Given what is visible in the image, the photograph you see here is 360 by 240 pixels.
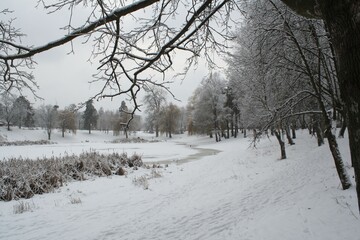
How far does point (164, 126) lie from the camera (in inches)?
2498

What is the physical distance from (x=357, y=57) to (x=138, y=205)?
7.06 metres

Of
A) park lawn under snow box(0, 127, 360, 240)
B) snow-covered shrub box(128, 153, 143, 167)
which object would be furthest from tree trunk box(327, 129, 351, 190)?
snow-covered shrub box(128, 153, 143, 167)

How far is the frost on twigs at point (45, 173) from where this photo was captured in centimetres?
855

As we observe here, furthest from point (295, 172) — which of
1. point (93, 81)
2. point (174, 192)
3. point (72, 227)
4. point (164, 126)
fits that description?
point (164, 126)

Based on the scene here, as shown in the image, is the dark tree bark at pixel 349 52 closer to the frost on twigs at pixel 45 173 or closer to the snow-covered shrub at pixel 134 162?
the frost on twigs at pixel 45 173

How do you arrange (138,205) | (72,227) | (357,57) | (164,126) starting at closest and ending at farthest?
(357,57)
(72,227)
(138,205)
(164,126)

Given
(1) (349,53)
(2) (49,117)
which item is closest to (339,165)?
(1) (349,53)

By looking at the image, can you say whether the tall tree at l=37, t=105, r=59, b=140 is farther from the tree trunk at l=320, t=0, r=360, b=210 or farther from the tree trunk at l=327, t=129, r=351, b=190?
the tree trunk at l=320, t=0, r=360, b=210

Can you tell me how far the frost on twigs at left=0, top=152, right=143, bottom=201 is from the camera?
855 centimetres

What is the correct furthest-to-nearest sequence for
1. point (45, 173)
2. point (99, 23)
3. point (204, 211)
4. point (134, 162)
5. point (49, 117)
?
1. point (49, 117)
2. point (134, 162)
3. point (45, 173)
4. point (204, 211)
5. point (99, 23)

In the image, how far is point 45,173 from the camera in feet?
32.5

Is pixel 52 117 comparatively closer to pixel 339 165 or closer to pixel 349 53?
pixel 339 165

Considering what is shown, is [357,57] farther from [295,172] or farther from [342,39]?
[295,172]

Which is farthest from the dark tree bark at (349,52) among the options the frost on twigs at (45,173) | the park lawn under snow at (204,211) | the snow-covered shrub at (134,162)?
the snow-covered shrub at (134,162)
